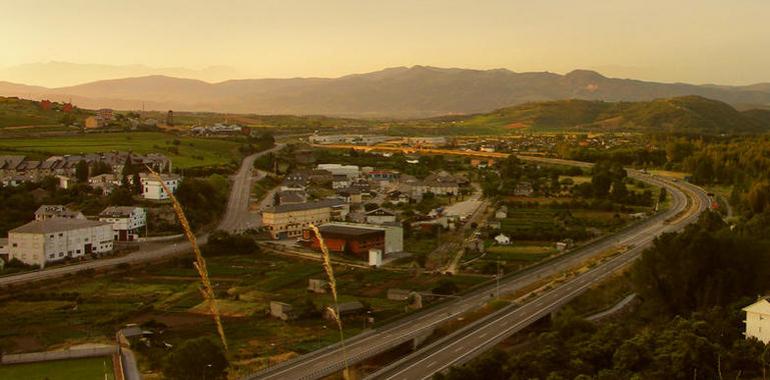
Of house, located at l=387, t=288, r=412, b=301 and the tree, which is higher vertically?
the tree

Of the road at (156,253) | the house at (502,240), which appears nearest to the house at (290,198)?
the road at (156,253)

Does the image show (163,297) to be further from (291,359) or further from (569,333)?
(569,333)

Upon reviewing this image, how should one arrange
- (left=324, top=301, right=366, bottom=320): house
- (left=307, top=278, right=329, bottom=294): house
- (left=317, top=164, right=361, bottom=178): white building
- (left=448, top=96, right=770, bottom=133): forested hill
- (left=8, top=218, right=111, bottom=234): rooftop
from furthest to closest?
(left=448, top=96, right=770, bottom=133): forested hill, (left=317, top=164, right=361, bottom=178): white building, (left=8, top=218, right=111, bottom=234): rooftop, (left=307, top=278, right=329, bottom=294): house, (left=324, top=301, right=366, bottom=320): house

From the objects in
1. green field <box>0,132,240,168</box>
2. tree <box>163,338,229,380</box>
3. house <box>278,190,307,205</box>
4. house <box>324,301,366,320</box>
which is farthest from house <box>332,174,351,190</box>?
tree <box>163,338,229,380</box>

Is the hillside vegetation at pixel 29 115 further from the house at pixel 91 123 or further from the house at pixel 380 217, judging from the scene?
the house at pixel 380 217

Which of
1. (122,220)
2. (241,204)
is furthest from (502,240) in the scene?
(122,220)

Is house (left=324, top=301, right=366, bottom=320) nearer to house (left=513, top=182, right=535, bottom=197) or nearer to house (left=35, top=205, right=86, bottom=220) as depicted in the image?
house (left=35, top=205, right=86, bottom=220)
